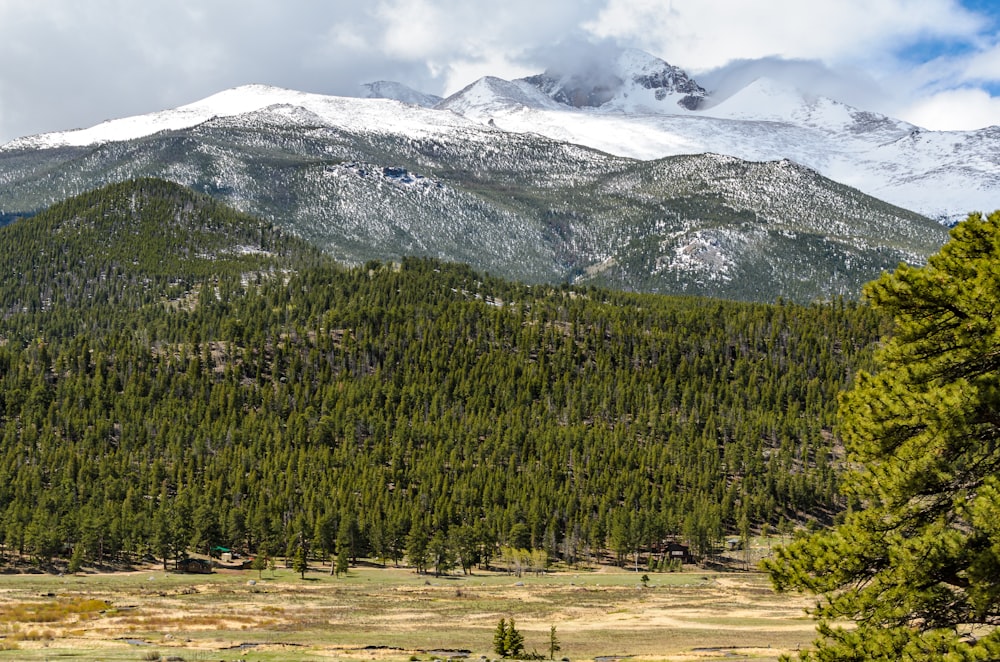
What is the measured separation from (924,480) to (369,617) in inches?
2773

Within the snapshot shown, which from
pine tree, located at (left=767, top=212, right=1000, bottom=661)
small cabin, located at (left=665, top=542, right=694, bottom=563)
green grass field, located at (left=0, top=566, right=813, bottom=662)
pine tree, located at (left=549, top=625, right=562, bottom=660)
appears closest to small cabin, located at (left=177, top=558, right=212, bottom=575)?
green grass field, located at (left=0, top=566, right=813, bottom=662)

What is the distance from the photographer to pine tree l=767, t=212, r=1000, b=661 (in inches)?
699

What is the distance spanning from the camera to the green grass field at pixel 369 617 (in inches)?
2218

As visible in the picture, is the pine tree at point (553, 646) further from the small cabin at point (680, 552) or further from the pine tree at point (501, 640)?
the small cabin at point (680, 552)

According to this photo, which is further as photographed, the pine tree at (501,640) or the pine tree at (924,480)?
the pine tree at (501,640)

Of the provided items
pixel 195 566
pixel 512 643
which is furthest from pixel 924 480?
pixel 195 566

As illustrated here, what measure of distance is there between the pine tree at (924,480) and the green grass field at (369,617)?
Result: 1456 inches

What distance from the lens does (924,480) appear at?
18.9m

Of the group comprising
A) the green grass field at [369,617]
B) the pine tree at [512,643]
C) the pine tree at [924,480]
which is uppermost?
the pine tree at [924,480]

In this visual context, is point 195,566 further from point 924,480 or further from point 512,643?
point 924,480

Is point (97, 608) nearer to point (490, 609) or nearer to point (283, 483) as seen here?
point (490, 609)

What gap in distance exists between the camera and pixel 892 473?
19.4 m

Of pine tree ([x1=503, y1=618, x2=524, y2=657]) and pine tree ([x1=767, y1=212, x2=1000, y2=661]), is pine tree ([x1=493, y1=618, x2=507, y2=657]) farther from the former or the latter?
pine tree ([x1=767, y1=212, x2=1000, y2=661])

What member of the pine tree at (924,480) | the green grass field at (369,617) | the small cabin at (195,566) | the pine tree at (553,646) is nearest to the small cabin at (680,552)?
the green grass field at (369,617)
